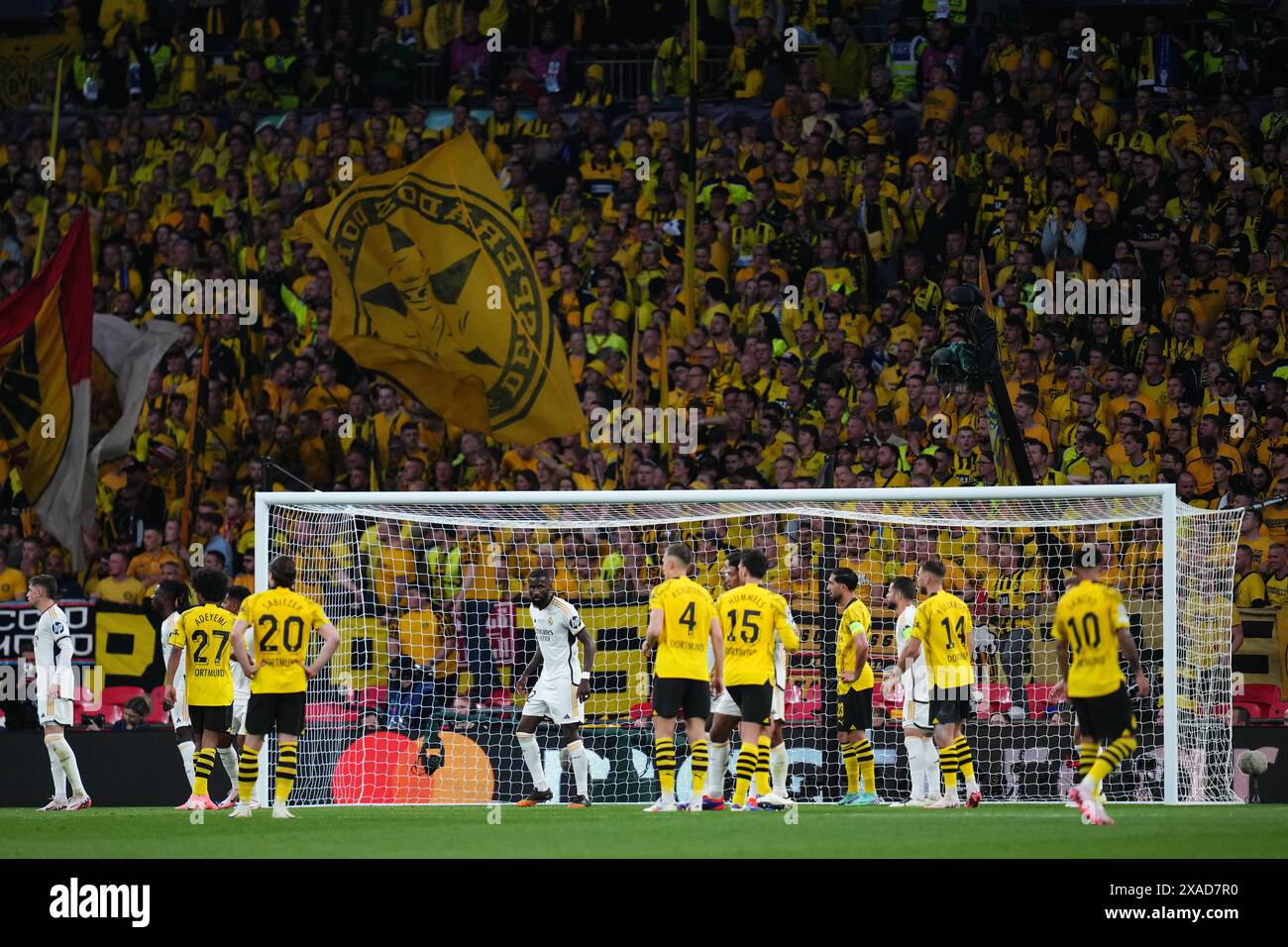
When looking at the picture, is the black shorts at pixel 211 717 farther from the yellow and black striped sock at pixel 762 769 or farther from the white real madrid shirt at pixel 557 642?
the yellow and black striped sock at pixel 762 769

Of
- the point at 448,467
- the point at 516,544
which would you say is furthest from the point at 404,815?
the point at 448,467

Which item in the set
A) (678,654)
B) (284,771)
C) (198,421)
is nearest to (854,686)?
(678,654)

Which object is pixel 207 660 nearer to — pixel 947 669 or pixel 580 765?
pixel 580 765

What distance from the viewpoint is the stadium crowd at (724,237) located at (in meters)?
17.2

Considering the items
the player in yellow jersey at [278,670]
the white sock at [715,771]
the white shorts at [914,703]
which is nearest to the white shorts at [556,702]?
the white sock at [715,771]

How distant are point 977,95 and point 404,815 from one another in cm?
1030

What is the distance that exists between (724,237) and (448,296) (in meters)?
3.46

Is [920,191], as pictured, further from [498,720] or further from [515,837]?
[515,837]

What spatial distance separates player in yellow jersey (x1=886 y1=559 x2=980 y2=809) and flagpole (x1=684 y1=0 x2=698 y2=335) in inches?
229

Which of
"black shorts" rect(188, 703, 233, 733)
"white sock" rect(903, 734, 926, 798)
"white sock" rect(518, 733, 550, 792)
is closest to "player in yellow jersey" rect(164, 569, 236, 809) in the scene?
"black shorts" rect(188, 703, 233, 733)

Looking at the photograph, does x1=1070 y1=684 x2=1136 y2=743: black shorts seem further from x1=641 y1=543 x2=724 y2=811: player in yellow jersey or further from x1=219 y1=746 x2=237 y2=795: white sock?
x1=219 y1=746 x2=237 y2=795: white sock

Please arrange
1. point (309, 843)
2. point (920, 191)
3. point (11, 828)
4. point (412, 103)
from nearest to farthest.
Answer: point (309, 843)
point (11, 828)
point (920, 191)
point (412, 103)

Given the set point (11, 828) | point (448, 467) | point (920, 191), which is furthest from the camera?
point (920, 191)

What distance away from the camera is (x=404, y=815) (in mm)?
13062
